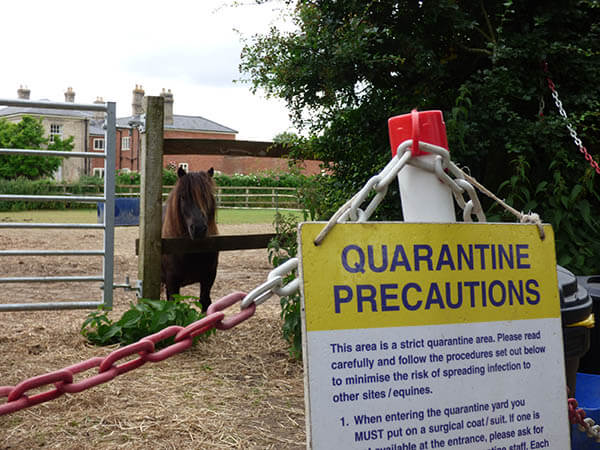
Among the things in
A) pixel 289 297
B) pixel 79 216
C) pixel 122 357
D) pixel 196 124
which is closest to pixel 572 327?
pixel 122 357

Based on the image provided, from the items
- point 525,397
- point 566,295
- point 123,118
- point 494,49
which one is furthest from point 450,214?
point 123,118

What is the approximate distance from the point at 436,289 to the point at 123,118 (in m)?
72.1

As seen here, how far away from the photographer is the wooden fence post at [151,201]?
14.9 ft

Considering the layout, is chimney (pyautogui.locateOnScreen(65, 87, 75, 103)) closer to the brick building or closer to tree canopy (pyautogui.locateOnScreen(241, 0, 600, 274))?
the brick building

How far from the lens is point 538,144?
14.1 feet

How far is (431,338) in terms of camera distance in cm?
127

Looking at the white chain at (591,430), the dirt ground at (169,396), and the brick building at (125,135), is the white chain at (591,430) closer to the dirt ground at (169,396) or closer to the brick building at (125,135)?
the dirt ground at (169,396)

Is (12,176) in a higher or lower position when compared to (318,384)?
higher

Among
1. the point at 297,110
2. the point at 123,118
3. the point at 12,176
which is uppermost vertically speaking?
the point at 123,118

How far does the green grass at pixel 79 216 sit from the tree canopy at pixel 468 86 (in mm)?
9076

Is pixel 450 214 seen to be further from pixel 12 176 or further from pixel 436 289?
pixel 12 176

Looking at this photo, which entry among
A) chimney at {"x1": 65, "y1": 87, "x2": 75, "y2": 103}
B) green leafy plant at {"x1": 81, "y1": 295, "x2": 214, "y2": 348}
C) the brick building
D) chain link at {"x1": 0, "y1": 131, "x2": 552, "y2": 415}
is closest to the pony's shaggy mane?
green leafy plant at {"x1": 81, "y1": 295, "x2": 214, "y2": 348}

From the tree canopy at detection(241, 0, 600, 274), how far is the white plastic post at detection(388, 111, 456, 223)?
2477 mm

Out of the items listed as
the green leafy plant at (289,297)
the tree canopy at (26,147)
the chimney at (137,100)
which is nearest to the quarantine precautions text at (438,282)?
the green leafy plant at (289,297)
